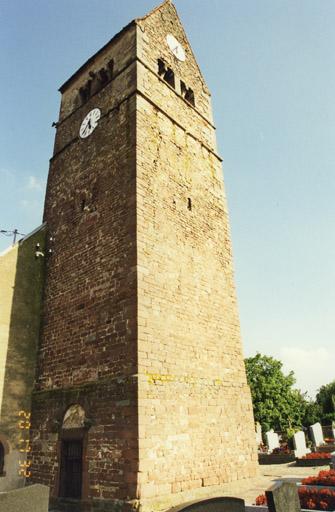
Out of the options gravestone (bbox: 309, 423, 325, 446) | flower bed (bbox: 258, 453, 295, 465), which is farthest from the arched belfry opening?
gravestone (bbox: 309, 423, 325, 446)

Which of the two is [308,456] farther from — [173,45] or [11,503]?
[173,45]

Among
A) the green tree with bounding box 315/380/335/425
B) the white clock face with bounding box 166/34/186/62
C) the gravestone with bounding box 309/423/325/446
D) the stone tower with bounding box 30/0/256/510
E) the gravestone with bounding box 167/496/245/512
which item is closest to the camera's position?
the gravestone with bounding box 167/496/245/512

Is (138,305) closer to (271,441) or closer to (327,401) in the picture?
(271,441)

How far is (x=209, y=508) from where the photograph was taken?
5645 millimetres

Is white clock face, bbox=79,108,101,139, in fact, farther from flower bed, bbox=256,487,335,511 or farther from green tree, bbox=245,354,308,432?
green tree, bbox=245,354,308,432

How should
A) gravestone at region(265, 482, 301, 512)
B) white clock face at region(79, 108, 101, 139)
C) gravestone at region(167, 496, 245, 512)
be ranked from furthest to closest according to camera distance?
1. white clock face at region(79, 108, 101, 139)
2. gravestone at region(265, 482, 301, 512)
3. gravestone at region(167, 496, 245, 512)

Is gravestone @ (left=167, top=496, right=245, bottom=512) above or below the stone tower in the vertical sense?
below

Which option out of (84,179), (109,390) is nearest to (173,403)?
(109,390)

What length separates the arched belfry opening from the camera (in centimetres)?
884

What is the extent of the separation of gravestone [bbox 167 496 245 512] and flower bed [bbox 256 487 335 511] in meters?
1.37

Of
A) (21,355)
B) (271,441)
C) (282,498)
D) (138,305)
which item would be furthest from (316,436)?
(21,355)

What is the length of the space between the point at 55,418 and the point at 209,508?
564 cm

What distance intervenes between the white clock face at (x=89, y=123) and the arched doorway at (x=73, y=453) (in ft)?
31.3

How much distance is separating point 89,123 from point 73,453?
11.1 m
